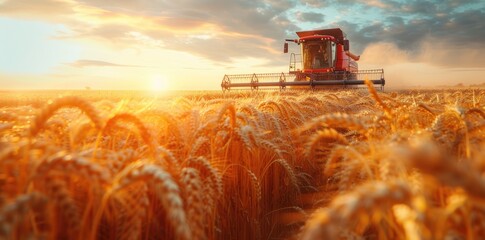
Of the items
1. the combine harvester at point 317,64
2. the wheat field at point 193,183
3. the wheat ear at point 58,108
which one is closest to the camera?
the wheat field at point 193,183

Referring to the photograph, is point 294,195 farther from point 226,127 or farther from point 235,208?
point 226,127

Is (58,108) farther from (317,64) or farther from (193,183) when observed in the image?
(317,64)

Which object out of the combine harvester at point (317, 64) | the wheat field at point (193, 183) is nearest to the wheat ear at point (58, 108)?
the wheat field at point (193, 183)

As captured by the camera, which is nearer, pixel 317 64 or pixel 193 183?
pixel 193 183

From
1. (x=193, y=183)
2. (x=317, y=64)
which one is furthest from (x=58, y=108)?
(x=317, y=64)

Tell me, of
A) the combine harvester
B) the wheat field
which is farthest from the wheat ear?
the combine harvester

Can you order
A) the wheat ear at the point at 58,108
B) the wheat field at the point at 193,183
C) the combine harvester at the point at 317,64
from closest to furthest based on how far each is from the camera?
the wheat field at the point at 193,183
the wheat ear at the point at 58,108
the combine harvester at the point at 317,64

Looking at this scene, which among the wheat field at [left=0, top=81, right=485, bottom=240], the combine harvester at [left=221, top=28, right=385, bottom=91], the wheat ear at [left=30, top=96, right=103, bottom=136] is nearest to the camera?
the wheat field at [left=0, top=81, right=485, bottom=240]

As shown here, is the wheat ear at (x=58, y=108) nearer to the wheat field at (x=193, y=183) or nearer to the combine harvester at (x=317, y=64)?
the wheat field at (x=193, y=183)

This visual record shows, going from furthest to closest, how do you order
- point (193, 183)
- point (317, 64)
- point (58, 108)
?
point (317, 64)
point (193, 183)
point (58, 108)

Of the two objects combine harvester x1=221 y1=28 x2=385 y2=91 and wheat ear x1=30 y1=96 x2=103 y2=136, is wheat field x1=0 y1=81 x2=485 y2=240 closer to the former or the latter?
wheat ear x1=30 y1=96 x2=103 y2=136

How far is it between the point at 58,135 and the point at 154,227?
799 millimetres

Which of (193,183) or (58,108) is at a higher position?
(58,108)

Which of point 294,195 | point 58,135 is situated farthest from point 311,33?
point 58,135
